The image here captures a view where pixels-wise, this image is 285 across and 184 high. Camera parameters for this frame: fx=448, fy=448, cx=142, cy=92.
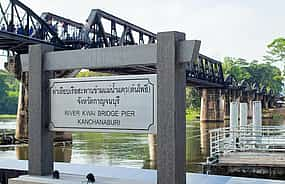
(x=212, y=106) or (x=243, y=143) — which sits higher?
(x=212, y=106)

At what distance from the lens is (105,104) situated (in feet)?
21.7

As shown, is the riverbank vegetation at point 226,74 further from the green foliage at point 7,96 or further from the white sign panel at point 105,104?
the white sign panel at point 105,104

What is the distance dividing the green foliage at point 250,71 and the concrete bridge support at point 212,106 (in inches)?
731

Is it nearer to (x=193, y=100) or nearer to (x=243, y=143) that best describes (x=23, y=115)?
(x=243, y=143)

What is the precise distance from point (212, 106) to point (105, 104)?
73426mm

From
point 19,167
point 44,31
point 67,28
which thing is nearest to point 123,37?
point 67,28

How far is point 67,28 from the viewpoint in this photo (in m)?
41.9

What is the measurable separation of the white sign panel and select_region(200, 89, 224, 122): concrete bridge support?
6966 centimetres

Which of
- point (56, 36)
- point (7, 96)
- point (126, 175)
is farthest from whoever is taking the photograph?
point (7, 96)

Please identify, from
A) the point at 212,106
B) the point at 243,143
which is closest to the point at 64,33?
the point at 243,143

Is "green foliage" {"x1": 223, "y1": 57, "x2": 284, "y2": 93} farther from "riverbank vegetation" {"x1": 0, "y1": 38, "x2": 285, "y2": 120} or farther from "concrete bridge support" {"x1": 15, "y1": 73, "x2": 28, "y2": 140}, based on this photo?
"concrete bridge support" {"x1": 15, "y1": 73, "x2": 28, "y2": 140}

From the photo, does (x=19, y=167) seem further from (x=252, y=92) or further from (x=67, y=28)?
(x=252, y=92)

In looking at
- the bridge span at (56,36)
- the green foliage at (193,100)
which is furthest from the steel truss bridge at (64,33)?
the green foliage at (193,100)

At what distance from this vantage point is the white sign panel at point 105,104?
248 inches
